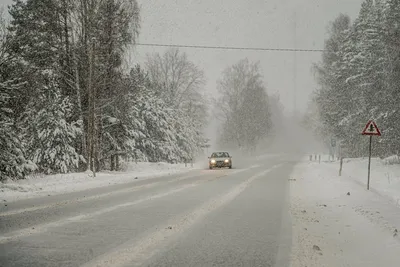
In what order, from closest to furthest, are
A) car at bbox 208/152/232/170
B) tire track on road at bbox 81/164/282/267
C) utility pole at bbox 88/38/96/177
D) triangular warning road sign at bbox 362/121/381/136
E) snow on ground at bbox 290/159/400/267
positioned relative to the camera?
tire track on road at bbox 81/164/282/267, snow on ground at bbox 290/159/400/267, triangular warning road sign at bbox 362/121/381/136, utility pole at bbox 88/38/96/177, car at bbox 208/152/232/170

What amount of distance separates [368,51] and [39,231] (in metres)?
32.3

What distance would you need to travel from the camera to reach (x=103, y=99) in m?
22.8

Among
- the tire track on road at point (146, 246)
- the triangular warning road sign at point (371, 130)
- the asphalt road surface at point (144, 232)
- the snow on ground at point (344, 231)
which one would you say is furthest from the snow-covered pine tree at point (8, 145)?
the triangular warning road sign at point (371, 130)

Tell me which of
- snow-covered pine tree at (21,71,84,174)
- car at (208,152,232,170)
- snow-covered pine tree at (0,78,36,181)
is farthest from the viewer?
car at (208,152,232,170)

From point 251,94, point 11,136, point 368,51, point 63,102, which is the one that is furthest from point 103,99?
point 251,94

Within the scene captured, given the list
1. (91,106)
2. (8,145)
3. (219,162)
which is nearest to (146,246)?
(8,145)

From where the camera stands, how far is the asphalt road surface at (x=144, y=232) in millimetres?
5730

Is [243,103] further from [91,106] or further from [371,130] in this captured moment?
[371,130]

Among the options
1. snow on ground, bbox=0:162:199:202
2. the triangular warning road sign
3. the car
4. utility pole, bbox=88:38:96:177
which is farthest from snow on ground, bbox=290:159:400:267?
the car

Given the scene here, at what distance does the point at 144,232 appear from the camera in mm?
7594

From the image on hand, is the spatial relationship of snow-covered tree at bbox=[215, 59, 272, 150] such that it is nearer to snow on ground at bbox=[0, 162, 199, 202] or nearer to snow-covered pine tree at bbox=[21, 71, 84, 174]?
snow on ground at bbox=[0, 162, 199, 202]

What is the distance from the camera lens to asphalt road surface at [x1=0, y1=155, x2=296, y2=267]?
5730 millimetres

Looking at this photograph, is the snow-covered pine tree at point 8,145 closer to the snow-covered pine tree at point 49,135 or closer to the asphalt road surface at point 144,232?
the snow-covered pine tree at point 49,135

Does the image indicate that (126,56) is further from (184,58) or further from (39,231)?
(184,58)
